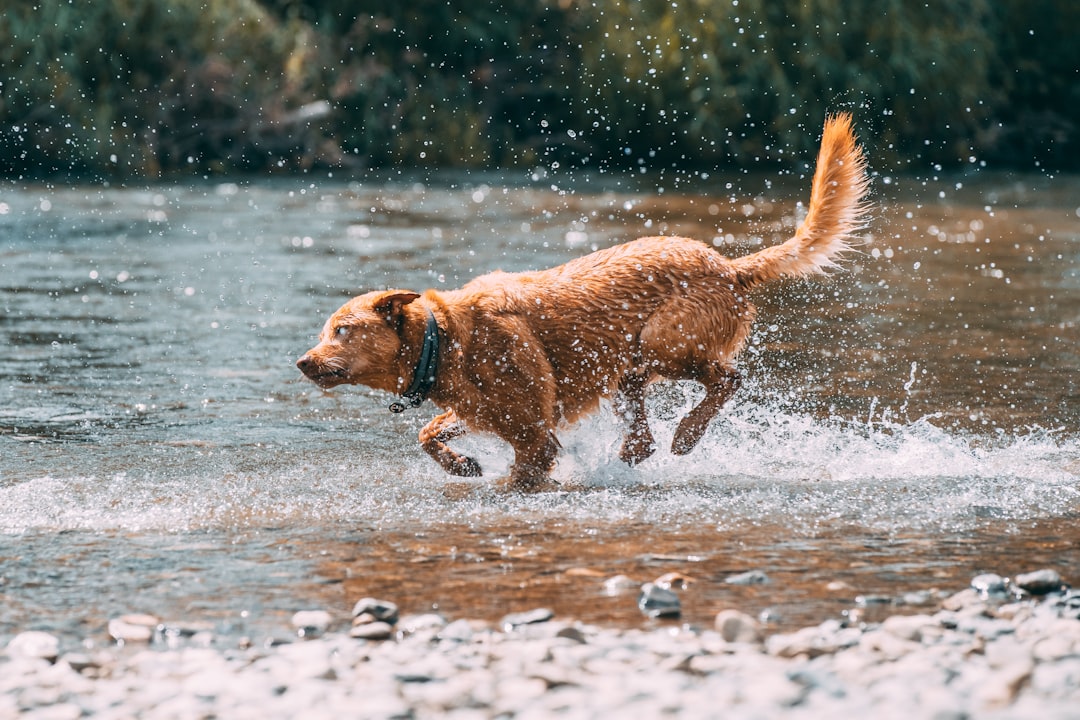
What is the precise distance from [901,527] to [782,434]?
5.80 ft

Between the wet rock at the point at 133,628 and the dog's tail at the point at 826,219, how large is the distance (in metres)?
3.57

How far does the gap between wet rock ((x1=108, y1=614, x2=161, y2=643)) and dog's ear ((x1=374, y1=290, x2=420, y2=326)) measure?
6.45 ft

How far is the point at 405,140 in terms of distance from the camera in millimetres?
25359

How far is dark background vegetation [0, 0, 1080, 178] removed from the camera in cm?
2281

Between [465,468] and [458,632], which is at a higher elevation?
[465,468]

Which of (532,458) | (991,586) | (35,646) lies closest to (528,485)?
(532,458)

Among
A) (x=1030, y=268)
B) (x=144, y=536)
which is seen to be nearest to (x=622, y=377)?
(x=144, y=536)

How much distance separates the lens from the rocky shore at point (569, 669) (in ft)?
13.0

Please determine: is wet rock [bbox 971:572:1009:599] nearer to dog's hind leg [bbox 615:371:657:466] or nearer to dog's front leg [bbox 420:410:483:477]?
dog's hind leg [bbox 615:371:657:466]

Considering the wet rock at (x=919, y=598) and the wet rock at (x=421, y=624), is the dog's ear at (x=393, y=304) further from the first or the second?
the wet rock at (x=919, y=598)

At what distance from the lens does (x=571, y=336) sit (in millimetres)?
6773

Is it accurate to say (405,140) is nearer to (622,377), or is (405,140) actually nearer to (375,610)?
(622,377)

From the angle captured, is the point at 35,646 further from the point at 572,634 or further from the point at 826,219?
the point at 826,219

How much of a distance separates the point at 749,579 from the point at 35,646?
2307 millimetres
